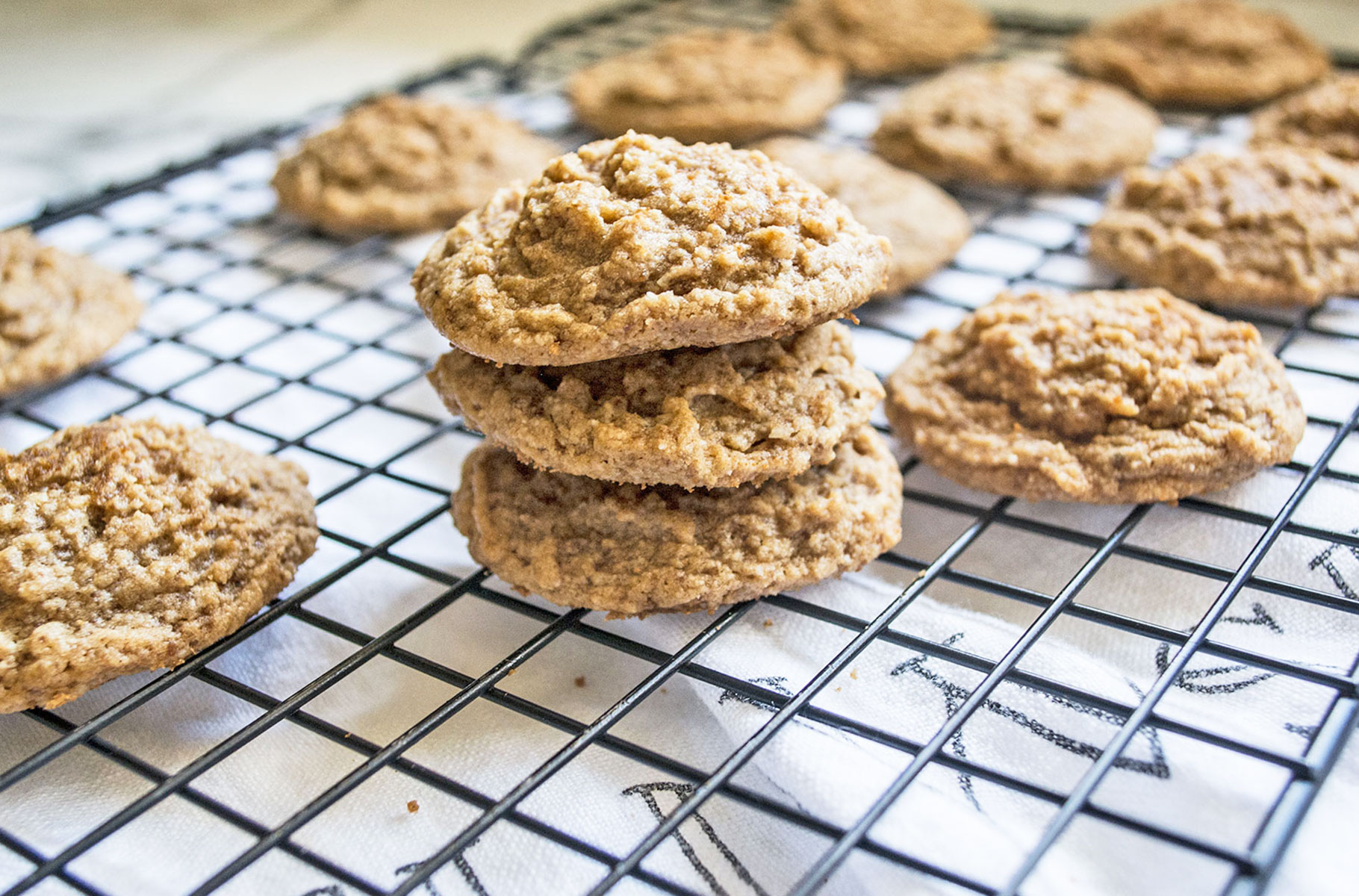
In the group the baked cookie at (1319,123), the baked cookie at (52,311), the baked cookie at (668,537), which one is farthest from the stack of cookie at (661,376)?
the baked cookie at (1319,123)

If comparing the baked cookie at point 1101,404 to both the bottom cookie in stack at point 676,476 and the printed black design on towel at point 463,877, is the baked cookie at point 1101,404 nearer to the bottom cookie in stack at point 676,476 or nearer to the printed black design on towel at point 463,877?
the bottom cookie in stack at point 676,476

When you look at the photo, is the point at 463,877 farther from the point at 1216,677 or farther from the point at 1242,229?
the point at 1242,229

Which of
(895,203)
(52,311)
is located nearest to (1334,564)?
(895,203)

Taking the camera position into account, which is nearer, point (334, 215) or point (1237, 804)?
point (1237, 804)

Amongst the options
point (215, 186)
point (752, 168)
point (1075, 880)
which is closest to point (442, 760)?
point (1075, 880)

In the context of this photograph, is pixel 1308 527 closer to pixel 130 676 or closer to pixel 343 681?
pixel 343 681

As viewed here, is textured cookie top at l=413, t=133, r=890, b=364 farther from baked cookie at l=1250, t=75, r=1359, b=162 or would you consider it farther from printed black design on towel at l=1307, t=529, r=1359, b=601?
baked cookie at l=1250, t=75, r=1359, b=162
